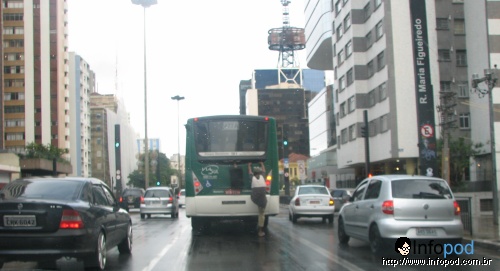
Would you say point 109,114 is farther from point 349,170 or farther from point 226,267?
point 226,267

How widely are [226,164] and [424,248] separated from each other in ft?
21.2

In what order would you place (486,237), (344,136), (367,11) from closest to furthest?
1. (486,237)
2. (367,11)
3. (344,136)

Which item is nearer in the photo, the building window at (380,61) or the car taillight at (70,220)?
the car taillight at (70,220)

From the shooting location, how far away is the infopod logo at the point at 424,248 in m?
10.9

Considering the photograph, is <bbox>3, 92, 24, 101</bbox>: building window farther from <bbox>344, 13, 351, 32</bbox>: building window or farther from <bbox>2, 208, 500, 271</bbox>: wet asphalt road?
<bbox>2, 208, 500, 271</bbox>: wet asphalt road

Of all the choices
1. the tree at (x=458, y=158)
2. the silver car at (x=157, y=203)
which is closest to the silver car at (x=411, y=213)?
the silver car at (x=157, y=203)

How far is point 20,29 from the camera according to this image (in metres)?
82.1

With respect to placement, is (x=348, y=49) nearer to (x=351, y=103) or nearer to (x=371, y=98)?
(x=351, y=103)

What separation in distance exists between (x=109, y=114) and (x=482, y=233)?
112 meters

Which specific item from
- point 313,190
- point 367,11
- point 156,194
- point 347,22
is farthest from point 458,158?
point 347,22

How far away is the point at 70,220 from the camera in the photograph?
852 cm

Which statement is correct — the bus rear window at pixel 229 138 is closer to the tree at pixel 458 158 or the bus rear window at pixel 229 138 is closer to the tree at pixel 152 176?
the tree at pixel 458 158

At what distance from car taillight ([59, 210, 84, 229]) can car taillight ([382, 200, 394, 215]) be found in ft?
19.2

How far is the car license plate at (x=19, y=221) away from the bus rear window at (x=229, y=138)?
305 inches
